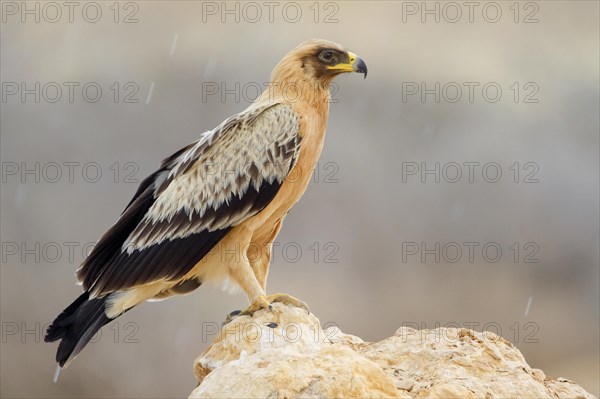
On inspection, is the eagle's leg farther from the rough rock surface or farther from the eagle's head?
the eagle's head

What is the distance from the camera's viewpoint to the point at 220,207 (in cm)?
564

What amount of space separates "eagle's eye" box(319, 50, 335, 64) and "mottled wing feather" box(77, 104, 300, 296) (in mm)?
476

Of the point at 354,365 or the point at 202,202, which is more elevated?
the point at 202,202

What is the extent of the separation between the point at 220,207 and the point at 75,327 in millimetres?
1390

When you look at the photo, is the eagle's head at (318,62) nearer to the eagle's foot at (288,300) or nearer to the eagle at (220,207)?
the eagle at (220,207)

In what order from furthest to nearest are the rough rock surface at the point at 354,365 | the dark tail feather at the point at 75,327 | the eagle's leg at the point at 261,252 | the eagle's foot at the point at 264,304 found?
the eagle's leg at the point at 261,252, the dark tail feather at the point at 75,327, the eagle's foot at the point at 264,304, the rough rock surface at the point at 354,365

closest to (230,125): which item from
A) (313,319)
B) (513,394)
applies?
(313,319)

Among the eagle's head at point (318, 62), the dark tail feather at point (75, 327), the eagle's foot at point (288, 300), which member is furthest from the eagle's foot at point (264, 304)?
the eagle's head at point (318, 62)

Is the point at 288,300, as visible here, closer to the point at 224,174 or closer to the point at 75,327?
the point at 224,174

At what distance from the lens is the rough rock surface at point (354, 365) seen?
392 cm

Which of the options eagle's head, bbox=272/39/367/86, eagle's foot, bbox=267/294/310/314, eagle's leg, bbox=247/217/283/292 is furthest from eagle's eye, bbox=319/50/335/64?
eagle's foot, bbox=267/294/310/314

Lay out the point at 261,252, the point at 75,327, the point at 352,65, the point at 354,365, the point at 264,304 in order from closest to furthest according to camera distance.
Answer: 1. the point at 354,365
2. the point at 264,304
3. the point at 75,327
4. the point at 352,65
5. the point at 261,252

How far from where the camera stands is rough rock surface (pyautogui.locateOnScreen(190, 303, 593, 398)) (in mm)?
3924

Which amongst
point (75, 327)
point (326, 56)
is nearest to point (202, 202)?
point (75, 327)
